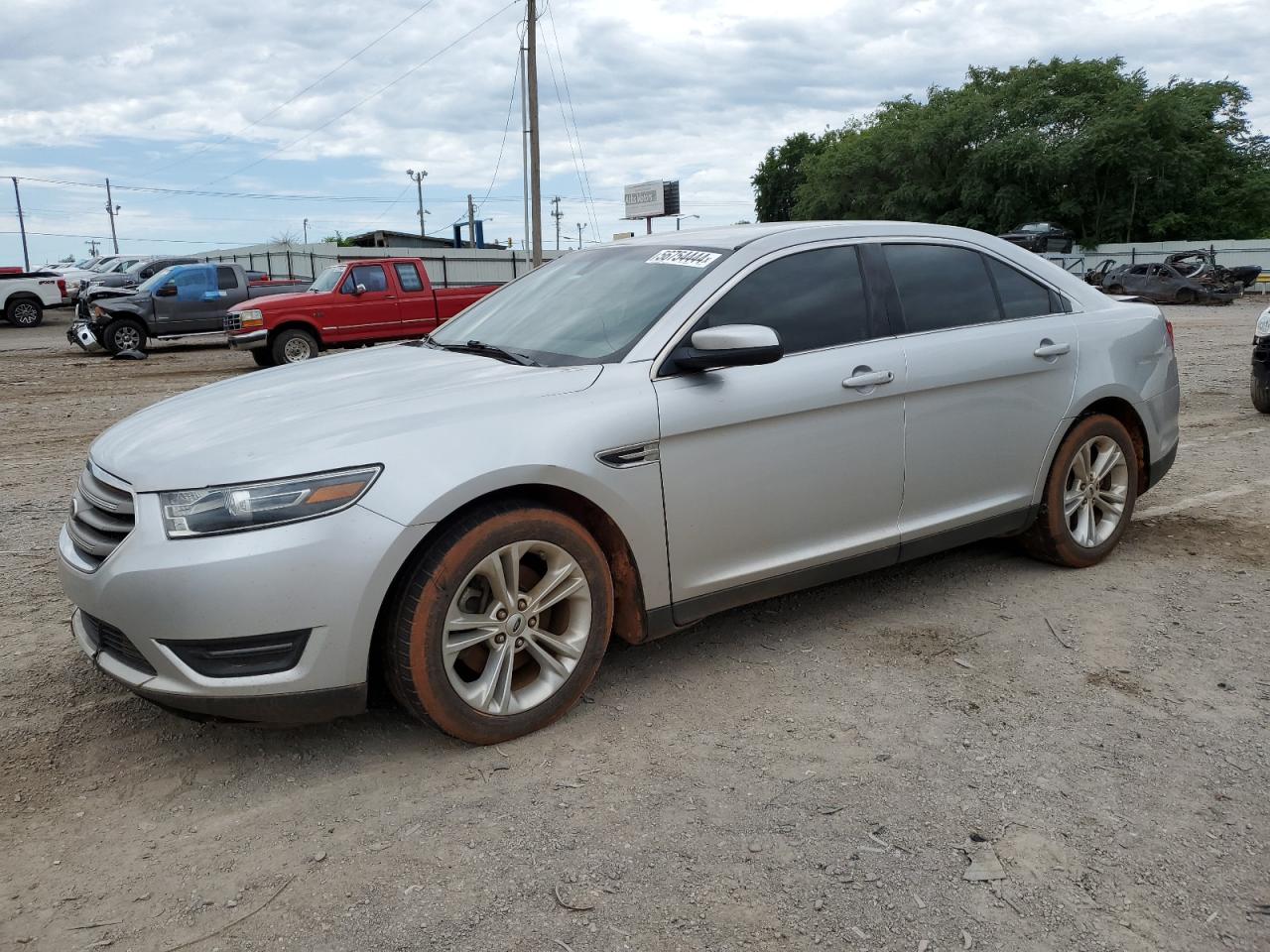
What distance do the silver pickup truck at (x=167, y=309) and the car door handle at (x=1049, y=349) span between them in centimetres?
1627

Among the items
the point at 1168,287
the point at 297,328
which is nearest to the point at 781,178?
the point at 1168,287

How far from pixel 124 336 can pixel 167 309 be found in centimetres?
90

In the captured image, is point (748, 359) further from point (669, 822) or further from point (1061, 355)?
point (1061, 355)

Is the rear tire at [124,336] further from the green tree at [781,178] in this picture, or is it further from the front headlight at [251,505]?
the green tree at [781,178]

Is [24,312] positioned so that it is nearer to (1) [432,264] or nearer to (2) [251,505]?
(1) [432,264]

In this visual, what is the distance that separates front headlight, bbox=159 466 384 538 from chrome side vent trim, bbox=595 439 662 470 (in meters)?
0.85

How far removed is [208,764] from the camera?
327cm

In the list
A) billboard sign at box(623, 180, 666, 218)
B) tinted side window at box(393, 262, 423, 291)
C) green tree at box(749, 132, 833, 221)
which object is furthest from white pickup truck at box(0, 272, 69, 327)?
green tree at box(749, 132, 833, 221)

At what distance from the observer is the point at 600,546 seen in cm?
354

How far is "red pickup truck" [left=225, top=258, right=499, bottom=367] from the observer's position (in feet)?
51.0

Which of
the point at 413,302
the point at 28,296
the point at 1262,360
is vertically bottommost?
the point at 1262,360

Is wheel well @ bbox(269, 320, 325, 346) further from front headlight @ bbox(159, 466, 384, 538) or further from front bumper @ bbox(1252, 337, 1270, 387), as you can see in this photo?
front headlight @ bbox(159, 466, 384, 538)

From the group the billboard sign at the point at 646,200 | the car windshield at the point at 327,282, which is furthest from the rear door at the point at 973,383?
the billboard sign at the point at 646,200

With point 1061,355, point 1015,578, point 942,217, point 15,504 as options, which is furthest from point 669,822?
point 942,217
